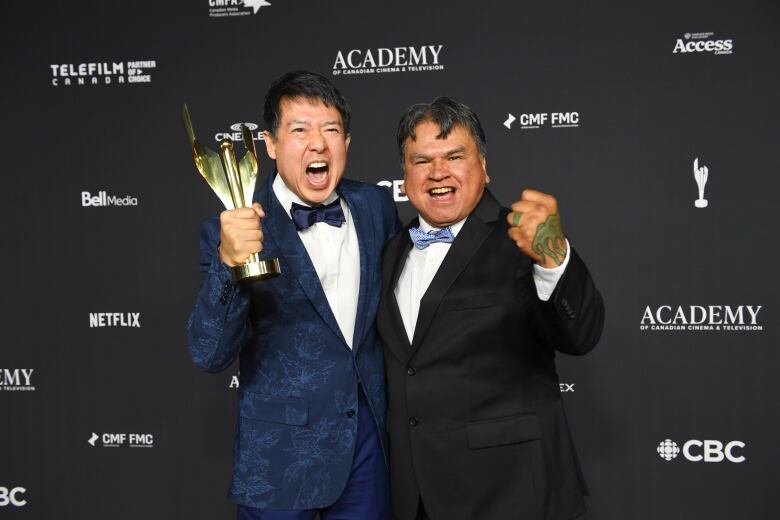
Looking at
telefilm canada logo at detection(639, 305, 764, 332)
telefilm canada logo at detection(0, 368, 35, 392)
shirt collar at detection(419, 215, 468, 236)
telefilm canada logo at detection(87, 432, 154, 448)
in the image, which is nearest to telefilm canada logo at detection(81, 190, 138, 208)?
telefilm canada logo at detection(0, 368, 35, 392)

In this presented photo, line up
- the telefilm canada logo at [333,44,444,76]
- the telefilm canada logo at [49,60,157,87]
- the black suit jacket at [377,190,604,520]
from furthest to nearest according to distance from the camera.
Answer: the telefilm canada logo at [49,60,157,87]
the telefilm canada logo at [333,44,444,76]
the black suit jacket at [377,190,604,520]

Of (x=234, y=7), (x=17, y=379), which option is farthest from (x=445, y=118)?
(x=17, y=379)

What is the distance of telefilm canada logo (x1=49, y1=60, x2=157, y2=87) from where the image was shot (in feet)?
10.4

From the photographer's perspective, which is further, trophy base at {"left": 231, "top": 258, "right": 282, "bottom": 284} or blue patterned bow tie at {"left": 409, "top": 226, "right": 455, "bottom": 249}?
blue patterned bow tie at {"left": 409, "top": 226, "right": 455, "bottom": 249}

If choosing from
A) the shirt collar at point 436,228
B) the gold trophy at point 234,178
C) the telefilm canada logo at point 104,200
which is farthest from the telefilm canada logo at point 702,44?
the telefilm canada logo at point 104,200

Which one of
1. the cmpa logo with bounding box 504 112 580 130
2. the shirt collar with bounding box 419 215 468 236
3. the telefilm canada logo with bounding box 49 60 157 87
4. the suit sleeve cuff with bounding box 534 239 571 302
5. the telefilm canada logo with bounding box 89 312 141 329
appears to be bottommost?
the telefilm canada logo with bounding box 89 312 141 329

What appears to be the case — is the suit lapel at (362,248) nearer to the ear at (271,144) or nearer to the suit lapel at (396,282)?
the suit lapel at (396,282)

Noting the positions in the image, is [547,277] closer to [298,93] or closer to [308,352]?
[308,352]

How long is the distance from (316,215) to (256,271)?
0.42 metres

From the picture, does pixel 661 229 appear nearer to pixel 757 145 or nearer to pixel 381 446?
pixel 757 145

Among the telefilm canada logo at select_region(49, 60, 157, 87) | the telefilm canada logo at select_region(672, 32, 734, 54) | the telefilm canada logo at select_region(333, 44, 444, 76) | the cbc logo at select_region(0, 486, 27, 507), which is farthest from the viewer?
the cbc logo at select_region(0, 486, 27, 507)

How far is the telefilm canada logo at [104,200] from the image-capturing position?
10.4 ft

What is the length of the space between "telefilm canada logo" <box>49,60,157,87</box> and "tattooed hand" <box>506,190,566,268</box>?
7.57 ft

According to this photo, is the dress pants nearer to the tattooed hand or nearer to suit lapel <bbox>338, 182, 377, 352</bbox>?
suit lapel <bbox>338, 182, 377, 352</bbox>
